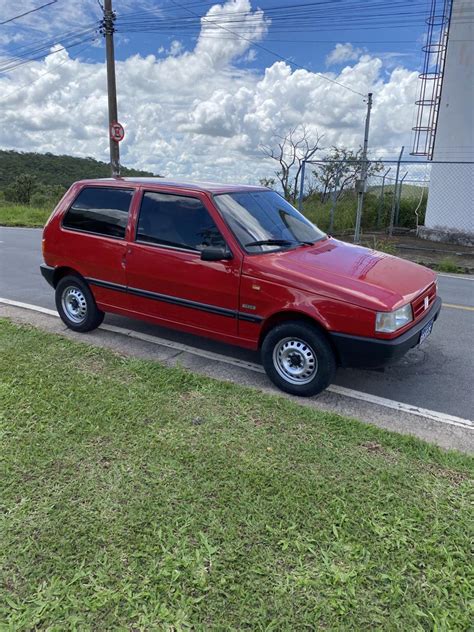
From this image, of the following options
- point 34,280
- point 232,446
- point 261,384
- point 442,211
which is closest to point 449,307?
point 261,384

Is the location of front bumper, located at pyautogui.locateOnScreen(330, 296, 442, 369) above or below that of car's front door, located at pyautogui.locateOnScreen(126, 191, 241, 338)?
below

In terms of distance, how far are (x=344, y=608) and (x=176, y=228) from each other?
3.43m

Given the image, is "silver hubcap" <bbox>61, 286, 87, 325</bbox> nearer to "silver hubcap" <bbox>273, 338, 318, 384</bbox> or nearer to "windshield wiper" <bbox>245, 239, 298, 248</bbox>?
"windshield wiper" <bbox>245, 239, 298, 248</bbox>

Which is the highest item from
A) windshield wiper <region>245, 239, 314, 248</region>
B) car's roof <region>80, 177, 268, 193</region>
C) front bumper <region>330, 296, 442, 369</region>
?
car's roof <region>80, 177, 268, 193</region>

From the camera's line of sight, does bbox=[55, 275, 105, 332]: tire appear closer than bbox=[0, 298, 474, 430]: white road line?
No

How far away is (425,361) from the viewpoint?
195 inches

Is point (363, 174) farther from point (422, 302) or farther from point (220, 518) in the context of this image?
point (220, 518)

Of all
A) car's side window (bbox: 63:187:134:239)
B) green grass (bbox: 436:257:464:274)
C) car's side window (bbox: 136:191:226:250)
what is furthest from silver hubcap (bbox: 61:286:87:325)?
green grass (bbox: 436:257:464:274)

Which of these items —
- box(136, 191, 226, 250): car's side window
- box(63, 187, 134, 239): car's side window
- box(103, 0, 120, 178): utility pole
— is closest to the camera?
box(136, 191, 226, 250): car's side window

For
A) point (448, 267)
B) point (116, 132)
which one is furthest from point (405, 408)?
point (116, 132)

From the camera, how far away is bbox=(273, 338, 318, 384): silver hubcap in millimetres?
3955

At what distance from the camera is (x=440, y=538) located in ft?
7.92

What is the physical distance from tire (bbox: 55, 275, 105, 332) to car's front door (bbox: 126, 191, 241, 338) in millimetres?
714

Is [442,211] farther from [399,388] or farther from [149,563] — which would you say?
[149,563]
